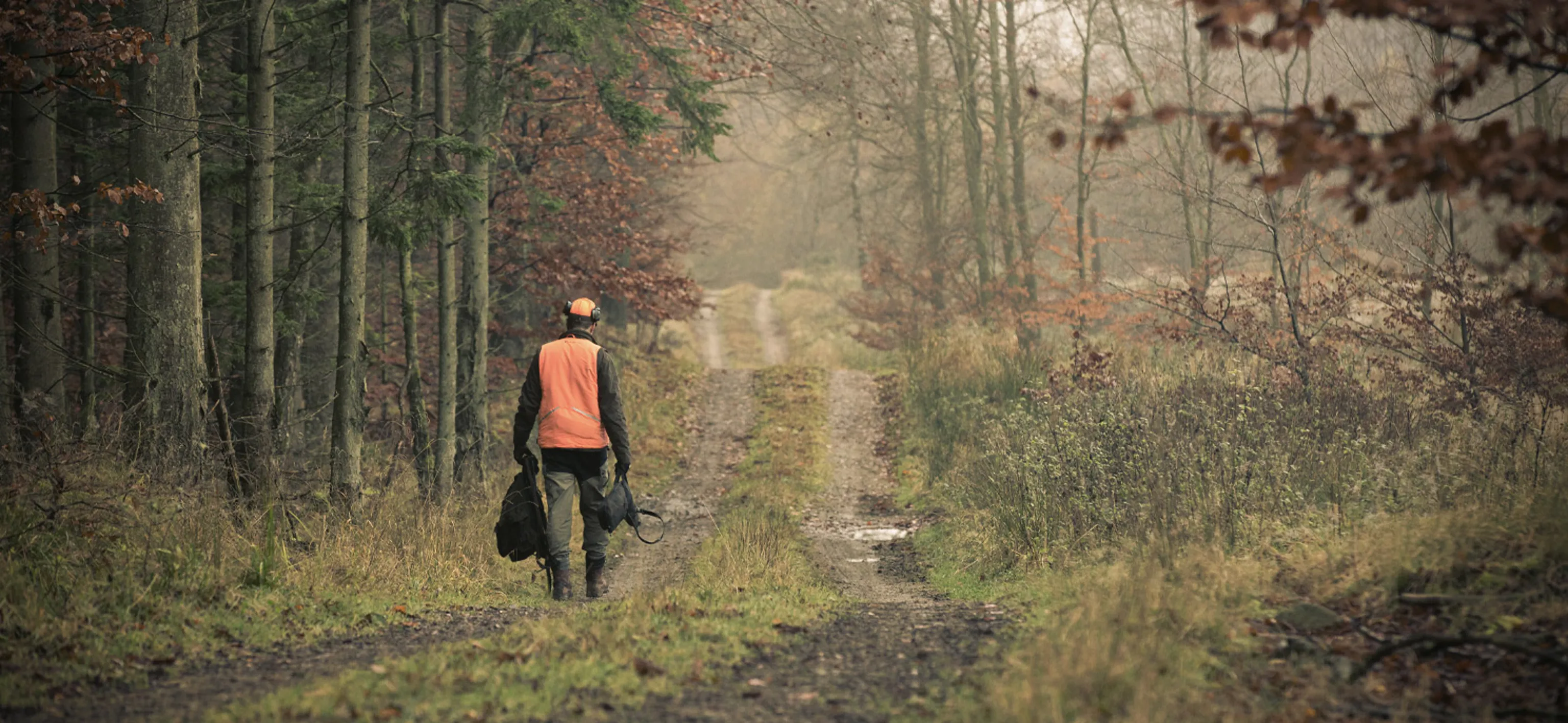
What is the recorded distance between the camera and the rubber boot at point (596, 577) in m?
8.21

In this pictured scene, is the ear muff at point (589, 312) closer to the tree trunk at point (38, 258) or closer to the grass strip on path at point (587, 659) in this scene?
the grass strip on path at point (587, 659)

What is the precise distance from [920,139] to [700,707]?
71.4 feet

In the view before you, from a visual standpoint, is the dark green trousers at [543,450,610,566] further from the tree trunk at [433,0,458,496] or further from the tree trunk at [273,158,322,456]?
the tree trunk at [273,158,322,456]

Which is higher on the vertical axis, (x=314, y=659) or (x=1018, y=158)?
(x=1018, y=158)

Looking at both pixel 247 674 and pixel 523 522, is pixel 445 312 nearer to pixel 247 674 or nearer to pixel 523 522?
pixel 523 522

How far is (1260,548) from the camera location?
6691mm

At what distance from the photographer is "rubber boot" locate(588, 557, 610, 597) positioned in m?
8.21

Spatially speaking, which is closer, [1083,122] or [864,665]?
[864,665]

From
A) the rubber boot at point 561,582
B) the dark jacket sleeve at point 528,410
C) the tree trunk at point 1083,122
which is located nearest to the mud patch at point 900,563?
the rubber boot at point 561,582

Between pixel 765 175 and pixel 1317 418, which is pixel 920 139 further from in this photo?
pixel 765 175

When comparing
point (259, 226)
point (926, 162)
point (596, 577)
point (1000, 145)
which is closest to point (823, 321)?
point (926, 162)

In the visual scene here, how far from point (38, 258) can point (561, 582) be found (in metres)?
7.61

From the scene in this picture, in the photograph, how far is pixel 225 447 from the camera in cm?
836

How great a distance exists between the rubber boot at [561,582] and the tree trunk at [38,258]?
444 centimetres
